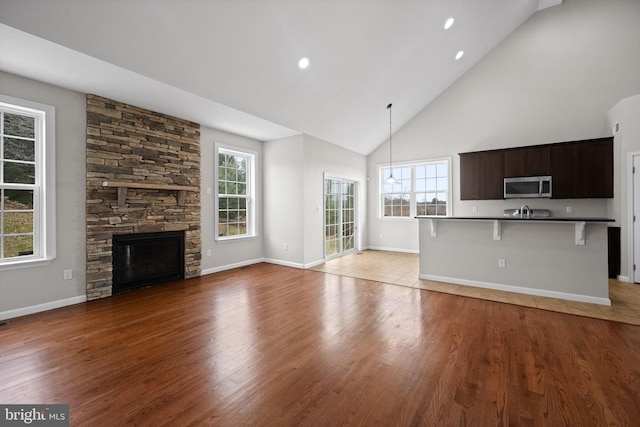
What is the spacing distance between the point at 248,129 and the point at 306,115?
3.80 ft

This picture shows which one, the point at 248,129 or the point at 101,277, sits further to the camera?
the point at 248,129

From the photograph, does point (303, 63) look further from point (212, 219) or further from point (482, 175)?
point (482, 175)

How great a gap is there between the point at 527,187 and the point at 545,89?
2.12m

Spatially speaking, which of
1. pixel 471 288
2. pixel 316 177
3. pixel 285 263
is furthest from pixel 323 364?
pixel 316 177

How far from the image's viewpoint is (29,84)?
3.34 m

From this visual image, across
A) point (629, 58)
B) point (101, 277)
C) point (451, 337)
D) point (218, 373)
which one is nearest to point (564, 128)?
point (629, 58)

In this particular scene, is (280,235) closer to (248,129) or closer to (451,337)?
(248,129)

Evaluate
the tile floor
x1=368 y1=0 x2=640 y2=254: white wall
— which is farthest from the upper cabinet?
the tile floor

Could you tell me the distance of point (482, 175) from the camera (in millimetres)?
6105

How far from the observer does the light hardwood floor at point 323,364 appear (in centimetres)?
171

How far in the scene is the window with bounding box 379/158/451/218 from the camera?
275 inches

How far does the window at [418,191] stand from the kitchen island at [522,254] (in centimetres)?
247

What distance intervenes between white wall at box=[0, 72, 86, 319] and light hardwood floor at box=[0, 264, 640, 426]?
0.24 metres

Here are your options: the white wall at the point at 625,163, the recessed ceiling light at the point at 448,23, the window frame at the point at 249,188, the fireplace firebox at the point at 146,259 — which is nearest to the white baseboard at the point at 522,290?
the white wall at the point at 625,163
